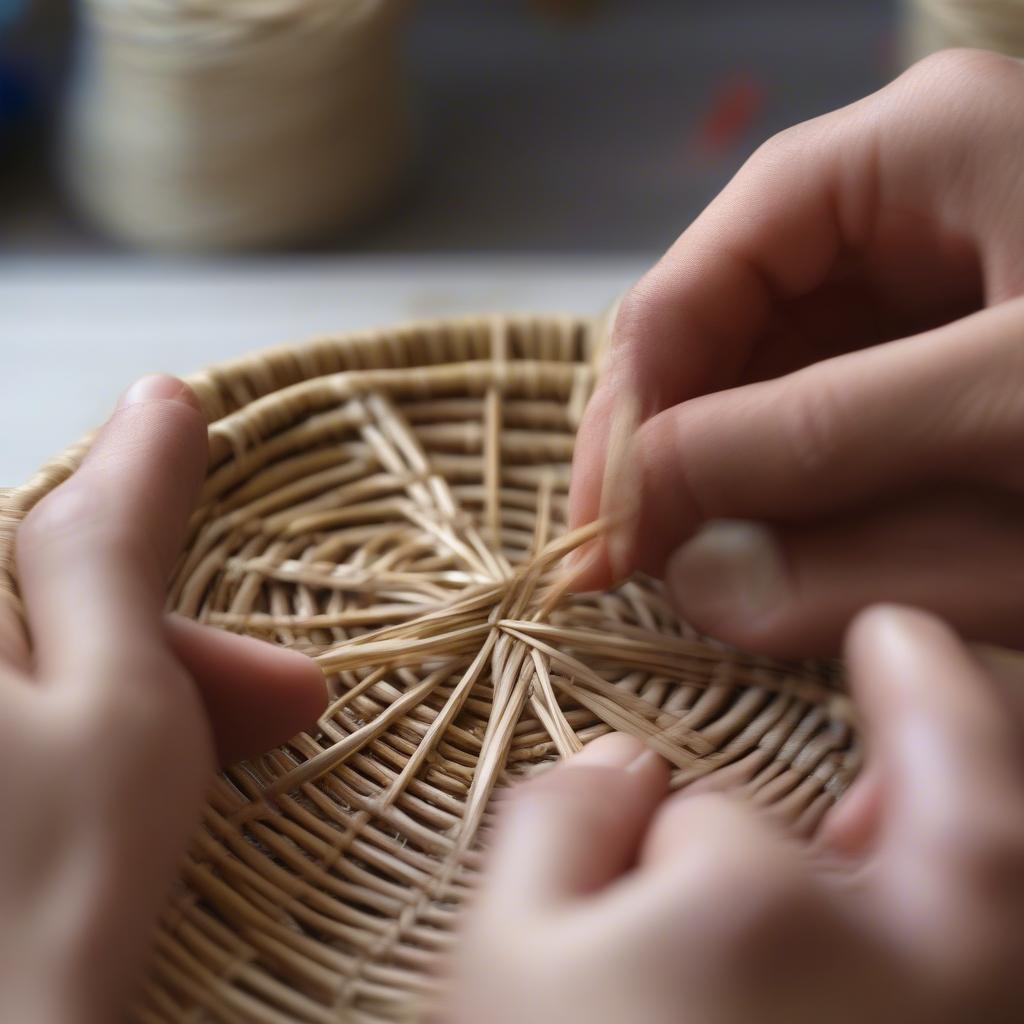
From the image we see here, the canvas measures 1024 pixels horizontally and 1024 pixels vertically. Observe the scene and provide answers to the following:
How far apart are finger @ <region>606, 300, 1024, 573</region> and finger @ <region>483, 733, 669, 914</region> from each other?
0.30 feet

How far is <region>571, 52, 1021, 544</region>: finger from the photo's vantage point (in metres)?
0.40

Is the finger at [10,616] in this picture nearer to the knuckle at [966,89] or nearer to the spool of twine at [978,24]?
the knuckle at [966,89]

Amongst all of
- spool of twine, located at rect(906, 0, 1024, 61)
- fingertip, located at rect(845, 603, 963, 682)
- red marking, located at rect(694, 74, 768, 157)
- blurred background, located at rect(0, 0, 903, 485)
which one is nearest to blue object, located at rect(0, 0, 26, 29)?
blurred background, located at rect(0, 0, 903, 485)

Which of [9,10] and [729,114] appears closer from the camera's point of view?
[9,10]

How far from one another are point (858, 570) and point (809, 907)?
0.14m

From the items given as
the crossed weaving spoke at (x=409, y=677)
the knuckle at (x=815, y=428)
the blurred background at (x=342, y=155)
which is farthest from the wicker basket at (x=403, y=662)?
the blurred background at (x=342, y=155)

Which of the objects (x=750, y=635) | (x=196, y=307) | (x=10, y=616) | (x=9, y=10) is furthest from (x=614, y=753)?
(x=9, y=10)

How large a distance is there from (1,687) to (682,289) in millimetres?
266

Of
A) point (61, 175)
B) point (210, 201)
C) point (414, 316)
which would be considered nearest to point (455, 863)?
point (414, 316)

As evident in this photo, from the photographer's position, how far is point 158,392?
1.36ft

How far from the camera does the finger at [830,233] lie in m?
0.40

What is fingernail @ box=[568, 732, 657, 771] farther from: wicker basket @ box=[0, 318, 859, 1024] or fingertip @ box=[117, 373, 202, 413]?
fingertip @ box=[117, 373, 202, 413]

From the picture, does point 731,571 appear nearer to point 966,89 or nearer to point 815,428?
point 815,428

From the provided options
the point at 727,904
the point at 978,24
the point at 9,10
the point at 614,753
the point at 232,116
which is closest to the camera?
the point at 727,904
